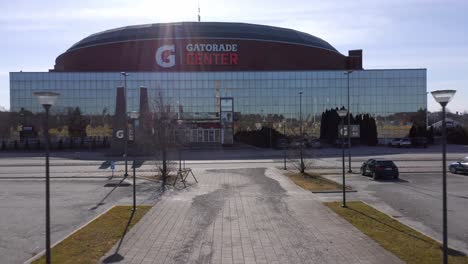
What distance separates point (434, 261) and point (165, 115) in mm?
24145

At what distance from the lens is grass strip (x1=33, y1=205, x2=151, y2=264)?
11109mm

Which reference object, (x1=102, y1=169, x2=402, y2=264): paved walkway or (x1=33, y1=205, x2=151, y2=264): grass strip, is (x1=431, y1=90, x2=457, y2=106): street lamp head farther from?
(x1=33, y1=205, x2=151, y2=264): grass strip

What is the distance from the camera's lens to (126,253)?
11461mm

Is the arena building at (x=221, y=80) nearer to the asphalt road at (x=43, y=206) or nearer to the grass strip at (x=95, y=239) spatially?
the asphalt road at (x=43, y=206)

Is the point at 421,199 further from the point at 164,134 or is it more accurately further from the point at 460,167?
the point at 164,134

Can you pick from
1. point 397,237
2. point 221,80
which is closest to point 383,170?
point 397,237

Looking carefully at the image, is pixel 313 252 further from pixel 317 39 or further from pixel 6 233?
pixel 317 39

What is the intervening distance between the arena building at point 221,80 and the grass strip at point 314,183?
49.3 meters

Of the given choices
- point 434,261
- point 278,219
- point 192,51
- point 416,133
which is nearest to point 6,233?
point 278,219

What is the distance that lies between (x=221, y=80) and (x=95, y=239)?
71.0m

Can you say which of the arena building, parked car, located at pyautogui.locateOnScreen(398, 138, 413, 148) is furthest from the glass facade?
parked car, located at pyautogui.locateOnScreen(398, 138, 413, 148)

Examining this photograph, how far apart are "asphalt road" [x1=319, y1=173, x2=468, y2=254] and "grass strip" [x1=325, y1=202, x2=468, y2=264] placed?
0.65 m

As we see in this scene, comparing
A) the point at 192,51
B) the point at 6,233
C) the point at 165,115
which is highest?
the point at 192,51

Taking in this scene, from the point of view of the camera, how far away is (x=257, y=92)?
83688 mm
